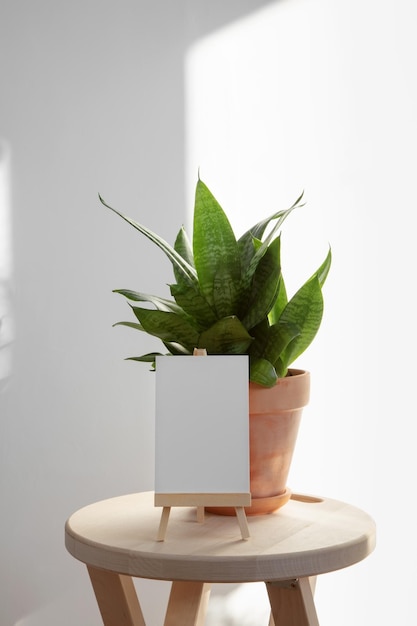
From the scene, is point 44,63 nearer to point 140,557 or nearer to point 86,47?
point 86,47

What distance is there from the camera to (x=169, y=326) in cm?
106

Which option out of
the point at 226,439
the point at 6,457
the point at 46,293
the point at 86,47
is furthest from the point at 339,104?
the point at 6,457

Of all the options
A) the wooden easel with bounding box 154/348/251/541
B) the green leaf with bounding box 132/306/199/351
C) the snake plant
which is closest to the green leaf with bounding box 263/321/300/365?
the snake plant

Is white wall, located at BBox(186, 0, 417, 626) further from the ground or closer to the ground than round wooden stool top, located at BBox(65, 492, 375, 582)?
further from the ground

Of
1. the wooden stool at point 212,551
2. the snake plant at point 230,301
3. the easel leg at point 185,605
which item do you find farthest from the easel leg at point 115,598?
the snake plant at point 230,301

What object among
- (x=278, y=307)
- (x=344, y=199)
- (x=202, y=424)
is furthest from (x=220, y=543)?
(x=344, y=199)

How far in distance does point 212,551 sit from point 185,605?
1.04 feet

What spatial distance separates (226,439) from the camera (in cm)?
96

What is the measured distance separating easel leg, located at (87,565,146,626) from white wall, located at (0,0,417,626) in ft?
1.28

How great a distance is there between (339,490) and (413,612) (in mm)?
244

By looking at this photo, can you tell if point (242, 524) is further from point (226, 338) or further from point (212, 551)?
point (226, 338)

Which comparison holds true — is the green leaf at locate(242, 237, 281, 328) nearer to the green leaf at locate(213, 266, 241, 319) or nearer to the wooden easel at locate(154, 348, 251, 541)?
the green leaf at locate(213, 266, 241, 319)

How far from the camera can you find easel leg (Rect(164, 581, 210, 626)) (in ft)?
3.75

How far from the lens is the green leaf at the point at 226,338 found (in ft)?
3.32
